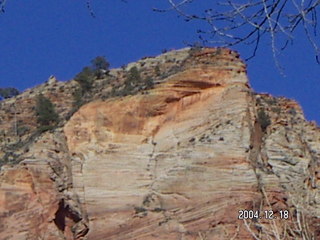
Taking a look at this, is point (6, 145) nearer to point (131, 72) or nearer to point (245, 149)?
point (131, 72)

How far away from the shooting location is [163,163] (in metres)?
65.9

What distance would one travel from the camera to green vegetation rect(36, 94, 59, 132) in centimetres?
7161

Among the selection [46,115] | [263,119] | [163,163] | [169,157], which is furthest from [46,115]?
[263,119]

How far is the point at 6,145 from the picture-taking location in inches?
2820

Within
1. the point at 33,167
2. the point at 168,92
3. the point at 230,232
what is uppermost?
the point at 168,92

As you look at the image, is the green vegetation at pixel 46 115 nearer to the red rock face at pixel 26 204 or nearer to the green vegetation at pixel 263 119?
the red rock face at pixel 26 204

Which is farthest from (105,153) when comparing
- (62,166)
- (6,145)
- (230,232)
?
(230,232)

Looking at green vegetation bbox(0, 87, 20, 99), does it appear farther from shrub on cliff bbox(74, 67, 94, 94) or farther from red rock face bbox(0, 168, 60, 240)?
Result: red rock face bbox(0, 168, 60, 240)

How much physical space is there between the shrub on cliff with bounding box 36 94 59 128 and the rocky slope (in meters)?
2.28

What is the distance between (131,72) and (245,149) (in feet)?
45.9

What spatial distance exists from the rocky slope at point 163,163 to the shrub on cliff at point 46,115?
89.8 inches

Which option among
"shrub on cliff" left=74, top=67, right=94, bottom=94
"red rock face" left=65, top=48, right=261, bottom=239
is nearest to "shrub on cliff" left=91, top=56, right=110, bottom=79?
"shrub on cliff" left=74, top=67, right=94, bottom=94

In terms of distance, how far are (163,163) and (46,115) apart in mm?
10016

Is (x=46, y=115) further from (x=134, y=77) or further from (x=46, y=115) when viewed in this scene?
(x=134, y=77)
